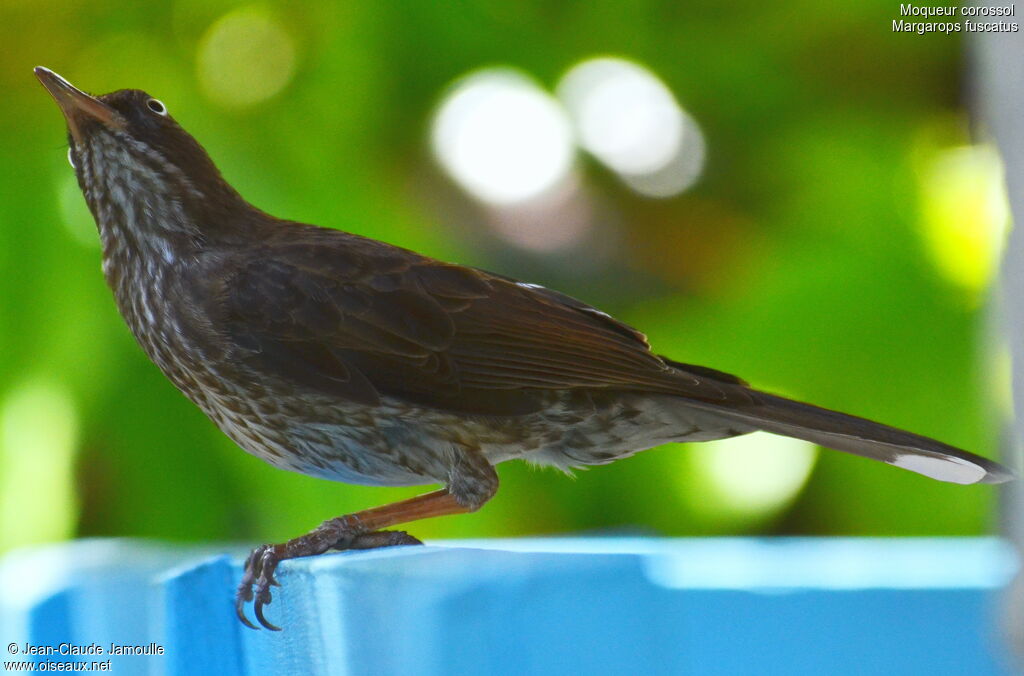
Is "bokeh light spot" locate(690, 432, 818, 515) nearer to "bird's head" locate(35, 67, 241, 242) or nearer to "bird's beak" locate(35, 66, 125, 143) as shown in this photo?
"bird's head" locate(35, 67, 241, 242)

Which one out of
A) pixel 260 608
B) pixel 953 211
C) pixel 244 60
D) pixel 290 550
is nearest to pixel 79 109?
pixel 290 550

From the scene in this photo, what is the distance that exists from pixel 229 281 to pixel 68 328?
1.10 metres

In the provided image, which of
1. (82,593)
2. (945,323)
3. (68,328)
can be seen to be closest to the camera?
(82,593)

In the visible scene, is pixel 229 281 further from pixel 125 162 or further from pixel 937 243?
pixel 937 243

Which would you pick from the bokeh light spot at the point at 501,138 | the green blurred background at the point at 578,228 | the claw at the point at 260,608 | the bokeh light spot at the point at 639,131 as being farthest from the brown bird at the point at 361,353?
the bokeh light spot at the point at 639,131

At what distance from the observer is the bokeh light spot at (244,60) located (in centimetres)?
A: 282

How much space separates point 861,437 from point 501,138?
1424mm

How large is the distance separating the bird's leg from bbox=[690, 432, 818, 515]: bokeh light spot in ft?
3.69

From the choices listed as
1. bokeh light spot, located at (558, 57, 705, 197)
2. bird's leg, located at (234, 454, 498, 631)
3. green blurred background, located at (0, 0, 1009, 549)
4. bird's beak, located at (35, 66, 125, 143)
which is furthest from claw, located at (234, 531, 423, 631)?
bokeh light spot, located at (558, 57, 705, 197)

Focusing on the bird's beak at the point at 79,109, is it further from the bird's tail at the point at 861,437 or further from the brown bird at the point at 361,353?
the bird's tail at the point at 861,437

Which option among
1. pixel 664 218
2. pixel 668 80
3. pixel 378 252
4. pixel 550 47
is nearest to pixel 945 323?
pixel 664 218

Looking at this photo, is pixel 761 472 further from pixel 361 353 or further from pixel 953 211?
pixel 361 353

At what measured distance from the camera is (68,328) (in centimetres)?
276

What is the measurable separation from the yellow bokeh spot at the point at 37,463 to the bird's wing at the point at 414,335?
3.60ft
